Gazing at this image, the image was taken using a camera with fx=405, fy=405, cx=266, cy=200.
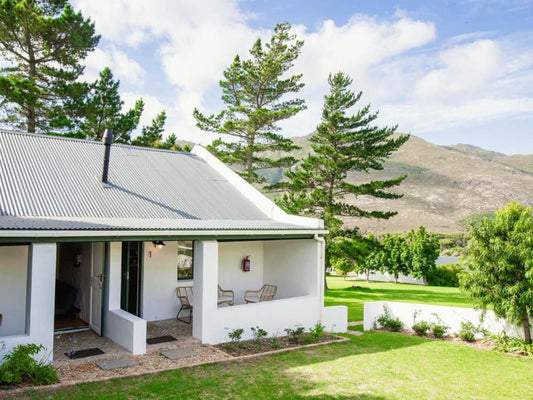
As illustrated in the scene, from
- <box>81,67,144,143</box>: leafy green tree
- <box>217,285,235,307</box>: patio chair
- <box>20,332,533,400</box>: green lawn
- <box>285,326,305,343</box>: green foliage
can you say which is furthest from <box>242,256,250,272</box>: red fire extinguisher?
<box>81,67,144,143</box>: leafy green tree

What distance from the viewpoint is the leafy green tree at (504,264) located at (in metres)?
10.8

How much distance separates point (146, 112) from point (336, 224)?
15.1 m

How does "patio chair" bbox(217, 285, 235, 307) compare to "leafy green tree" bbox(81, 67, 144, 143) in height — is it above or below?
below

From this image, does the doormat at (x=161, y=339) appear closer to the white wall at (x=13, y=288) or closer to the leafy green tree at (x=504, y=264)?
the white wall at (x=13, y=288)

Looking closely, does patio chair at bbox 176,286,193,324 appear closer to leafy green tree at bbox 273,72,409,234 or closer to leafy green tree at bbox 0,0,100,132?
leafy green tree at bbox 273,72,409,234

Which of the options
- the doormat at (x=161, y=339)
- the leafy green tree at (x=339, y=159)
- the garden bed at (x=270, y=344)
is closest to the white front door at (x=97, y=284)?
the doormat at (x=161, y=339)

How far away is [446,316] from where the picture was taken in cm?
1290

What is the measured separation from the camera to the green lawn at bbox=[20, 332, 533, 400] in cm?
681

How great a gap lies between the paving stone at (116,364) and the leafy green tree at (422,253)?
95.2 ft

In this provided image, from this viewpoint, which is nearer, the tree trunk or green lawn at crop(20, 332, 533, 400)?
green lawn at crop(20, 332, 533, 400)

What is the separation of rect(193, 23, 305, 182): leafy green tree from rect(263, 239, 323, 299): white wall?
1478cm

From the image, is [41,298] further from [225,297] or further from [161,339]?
[225,297]

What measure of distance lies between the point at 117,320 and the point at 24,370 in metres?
2.55

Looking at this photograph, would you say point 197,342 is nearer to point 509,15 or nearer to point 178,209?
point 178,209
